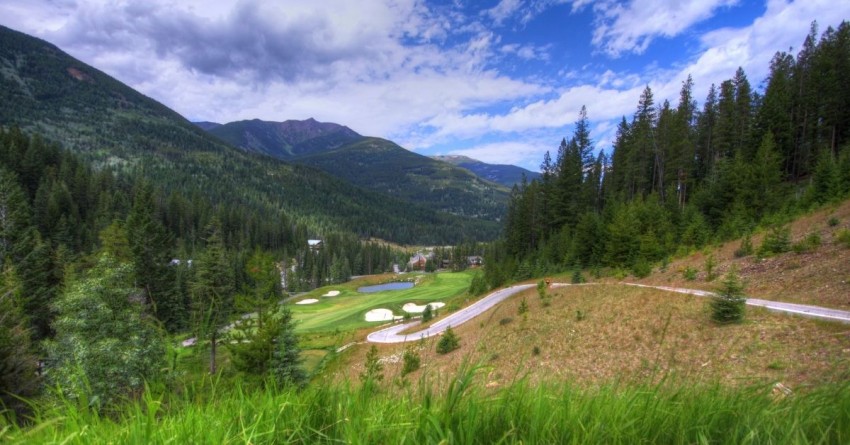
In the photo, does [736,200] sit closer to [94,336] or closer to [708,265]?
[708,265]

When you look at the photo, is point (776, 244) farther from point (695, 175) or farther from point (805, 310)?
point (695, 175)

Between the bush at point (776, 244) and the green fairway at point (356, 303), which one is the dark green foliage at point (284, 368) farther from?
the green fairway at point (356, 303)

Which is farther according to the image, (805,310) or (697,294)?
(697,294)

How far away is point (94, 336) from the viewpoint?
14617 millimetres

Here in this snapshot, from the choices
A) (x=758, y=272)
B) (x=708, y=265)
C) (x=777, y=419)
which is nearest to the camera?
(x=777, y=419)

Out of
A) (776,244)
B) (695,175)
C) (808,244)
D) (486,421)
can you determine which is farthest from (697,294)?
(695,175)

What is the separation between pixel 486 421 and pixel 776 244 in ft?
87.4

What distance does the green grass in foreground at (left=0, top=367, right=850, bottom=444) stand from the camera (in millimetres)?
1691

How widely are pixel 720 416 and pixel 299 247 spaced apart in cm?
15390

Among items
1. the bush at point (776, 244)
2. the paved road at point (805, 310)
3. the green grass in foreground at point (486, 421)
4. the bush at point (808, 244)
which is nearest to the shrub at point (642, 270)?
the bush at point (776, 244)

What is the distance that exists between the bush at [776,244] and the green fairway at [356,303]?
28693 mm

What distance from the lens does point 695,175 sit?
56.2m

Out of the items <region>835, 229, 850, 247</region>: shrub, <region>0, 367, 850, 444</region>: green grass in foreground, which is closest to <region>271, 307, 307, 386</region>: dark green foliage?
<region>0, 367, 850, 444</region>: green grass in foreground

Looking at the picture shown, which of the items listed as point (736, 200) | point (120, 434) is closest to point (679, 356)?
point (120, 434)
